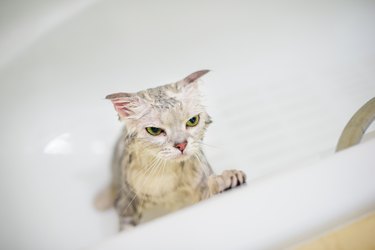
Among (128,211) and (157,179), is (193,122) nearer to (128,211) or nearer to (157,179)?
(157,179)

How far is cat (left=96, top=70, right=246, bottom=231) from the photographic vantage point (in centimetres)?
69

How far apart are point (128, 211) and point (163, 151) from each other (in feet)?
0.73

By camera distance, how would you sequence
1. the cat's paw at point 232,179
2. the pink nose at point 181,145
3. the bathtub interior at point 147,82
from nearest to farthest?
the cat's paw at point 232,179 → the pink nose at point 181,145 → the bathtub interior at point 147,82

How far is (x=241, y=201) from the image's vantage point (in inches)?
15.7

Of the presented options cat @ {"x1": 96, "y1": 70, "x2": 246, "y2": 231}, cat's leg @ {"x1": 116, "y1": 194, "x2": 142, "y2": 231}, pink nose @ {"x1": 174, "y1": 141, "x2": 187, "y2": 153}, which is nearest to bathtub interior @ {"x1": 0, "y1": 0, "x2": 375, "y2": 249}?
cat's leg @ {"x1": 116, "y1": 194, "x2": 142, "y2": 231}

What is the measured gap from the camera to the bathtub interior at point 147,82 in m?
0.79

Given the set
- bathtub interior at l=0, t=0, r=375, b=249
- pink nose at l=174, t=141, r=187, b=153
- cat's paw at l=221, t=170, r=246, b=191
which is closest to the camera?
cat's paw at l=221, t=170, r=246, b=191

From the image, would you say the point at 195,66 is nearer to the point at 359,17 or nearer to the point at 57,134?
the point at 57,134

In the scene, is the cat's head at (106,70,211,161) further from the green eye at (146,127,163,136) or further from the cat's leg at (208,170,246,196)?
the cat's leg at (208,170,246,196)

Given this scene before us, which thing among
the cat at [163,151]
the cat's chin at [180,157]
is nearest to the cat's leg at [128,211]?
the cat at [163,151]

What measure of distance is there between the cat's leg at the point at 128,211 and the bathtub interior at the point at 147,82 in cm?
5

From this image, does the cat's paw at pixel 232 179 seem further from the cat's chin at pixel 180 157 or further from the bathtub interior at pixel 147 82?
the bathtub interior at pixel 147 82

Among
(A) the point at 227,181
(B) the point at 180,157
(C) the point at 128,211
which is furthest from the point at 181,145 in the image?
(C) the point at 128,211

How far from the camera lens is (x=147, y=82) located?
953 millimetres
